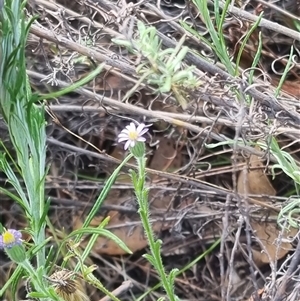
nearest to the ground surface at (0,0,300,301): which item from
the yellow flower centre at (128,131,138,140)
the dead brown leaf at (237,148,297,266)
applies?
the dead brown leaf at (237,148,297,266)

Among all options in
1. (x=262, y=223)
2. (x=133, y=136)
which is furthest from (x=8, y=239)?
(x=262, y=223)

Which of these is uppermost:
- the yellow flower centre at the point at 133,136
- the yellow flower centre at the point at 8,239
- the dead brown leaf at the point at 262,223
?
the yellow flower centre at the point at 133,136

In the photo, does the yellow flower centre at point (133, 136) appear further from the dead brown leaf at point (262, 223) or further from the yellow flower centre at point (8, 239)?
the dead brown leaf at point (262, 223)

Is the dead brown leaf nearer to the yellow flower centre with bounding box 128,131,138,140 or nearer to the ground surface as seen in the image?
the ground surface

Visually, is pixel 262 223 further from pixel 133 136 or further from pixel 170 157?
pixel 133 136

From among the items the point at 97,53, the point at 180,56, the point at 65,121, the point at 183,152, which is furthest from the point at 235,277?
the point at 180,56

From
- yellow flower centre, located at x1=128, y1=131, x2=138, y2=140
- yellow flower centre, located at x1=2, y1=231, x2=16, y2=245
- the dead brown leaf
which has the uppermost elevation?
yellow flower centre, located at x1=128, y1=131, x2=138, y2=140

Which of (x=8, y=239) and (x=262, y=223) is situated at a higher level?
(x=8, y=239)

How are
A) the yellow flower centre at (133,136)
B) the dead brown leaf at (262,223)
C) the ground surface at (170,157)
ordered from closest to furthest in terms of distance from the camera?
the yellow flower centre at (133,136), the ground surface at (170,157), the dead brown leaf at (262,223)

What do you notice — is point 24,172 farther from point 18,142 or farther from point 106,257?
point 106,257

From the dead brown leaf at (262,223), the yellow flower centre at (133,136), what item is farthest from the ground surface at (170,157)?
the yellow flower centre at (133,136)

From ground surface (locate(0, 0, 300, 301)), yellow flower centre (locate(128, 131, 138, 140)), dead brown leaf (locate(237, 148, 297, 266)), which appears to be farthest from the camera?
dead brown leaf (locate(237, 148, 297, 266))
